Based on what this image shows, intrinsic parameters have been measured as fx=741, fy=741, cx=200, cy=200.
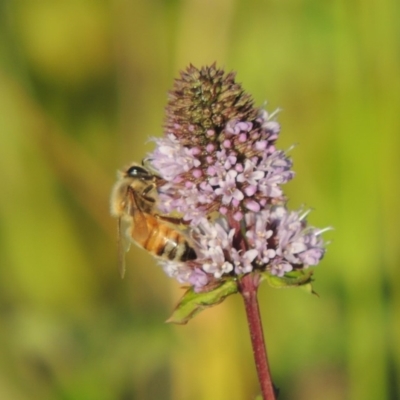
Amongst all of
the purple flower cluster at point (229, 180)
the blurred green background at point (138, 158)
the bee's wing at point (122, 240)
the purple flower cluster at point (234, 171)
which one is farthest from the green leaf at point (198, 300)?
the blurred green background at point (138, 158)

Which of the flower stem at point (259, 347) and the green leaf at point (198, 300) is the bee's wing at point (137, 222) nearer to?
the green leaf at point (198, 300)

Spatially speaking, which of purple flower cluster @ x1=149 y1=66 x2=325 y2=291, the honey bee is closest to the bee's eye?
the honey bee

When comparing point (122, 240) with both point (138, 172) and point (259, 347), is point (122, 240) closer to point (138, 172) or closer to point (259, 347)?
point (138, 172)

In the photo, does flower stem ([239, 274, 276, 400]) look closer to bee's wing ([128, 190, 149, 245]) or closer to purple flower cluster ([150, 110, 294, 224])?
purple flower cluster ([150, 110, 294, 224])

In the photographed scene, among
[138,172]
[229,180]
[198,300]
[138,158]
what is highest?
[138,158]

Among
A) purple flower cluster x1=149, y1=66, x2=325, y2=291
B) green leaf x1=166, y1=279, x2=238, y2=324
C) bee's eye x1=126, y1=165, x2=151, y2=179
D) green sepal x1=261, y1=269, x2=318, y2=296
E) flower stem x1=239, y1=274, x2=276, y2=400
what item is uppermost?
bee's eye x1=126, y1=165, x2=151, y2=179

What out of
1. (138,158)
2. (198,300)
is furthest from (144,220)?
(138,158)
